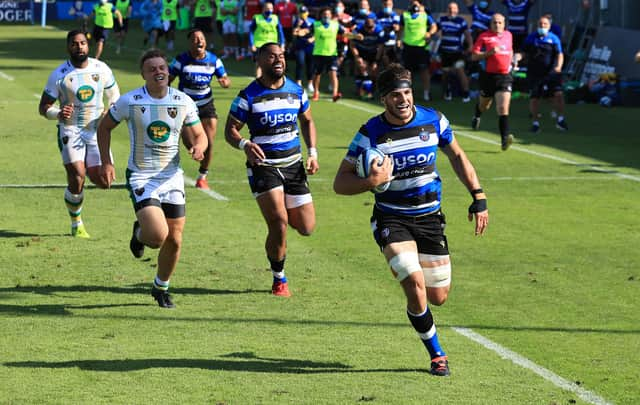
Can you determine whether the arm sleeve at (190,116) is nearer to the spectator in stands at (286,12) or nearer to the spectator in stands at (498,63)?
the spectator in stands at (498,63)

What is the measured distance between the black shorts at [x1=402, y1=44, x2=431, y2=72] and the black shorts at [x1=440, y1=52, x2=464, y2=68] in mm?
478

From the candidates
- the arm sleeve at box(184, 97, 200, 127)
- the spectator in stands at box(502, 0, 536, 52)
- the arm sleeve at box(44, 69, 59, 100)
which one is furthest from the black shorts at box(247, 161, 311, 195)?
the spectator in stands at box(502, 0, 536, 52)

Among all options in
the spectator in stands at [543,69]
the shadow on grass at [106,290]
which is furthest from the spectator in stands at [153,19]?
the shadow on grass at [106,290]

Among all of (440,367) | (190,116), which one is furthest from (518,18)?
(440,367)

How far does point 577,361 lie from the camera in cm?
982

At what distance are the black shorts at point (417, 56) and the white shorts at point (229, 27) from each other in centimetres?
1240

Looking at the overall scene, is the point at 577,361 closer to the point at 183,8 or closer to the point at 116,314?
the point at 116,314

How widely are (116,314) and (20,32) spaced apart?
4582cm

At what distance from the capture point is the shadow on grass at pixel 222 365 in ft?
31.0

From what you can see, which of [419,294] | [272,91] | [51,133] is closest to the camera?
[419,294]

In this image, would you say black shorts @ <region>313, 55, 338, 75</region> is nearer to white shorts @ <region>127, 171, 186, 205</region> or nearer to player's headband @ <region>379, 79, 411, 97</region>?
white shorts @ <region>127, 171, 186, 205</region>

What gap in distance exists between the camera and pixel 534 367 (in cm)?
962

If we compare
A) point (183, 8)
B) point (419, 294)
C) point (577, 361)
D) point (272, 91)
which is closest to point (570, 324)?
point (577, 361)

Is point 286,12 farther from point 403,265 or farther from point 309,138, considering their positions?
point 403,265
